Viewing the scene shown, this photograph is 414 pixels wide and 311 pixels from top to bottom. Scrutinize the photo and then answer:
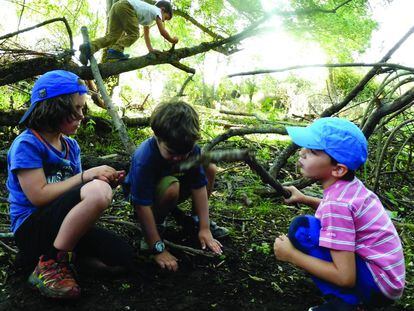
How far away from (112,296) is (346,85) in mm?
13200

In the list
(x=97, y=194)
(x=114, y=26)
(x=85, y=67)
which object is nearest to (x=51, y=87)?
(x=97, y=194)

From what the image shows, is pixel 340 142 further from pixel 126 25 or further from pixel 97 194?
pixel 126 25

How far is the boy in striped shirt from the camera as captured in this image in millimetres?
1521

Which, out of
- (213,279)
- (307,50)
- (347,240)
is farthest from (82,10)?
(347,240)

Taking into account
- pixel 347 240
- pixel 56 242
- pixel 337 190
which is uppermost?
pixel 337 190

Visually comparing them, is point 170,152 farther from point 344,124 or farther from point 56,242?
point 344,124

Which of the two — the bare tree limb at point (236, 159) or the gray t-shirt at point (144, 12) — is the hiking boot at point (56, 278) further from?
the gray t-shirt at point (144, 12)

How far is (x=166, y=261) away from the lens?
6.98ft

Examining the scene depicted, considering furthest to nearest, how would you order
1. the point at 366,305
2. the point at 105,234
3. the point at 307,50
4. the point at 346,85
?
the point at 346,85 → the point at 307,50 → the point at 105,234 → the point at 366,305

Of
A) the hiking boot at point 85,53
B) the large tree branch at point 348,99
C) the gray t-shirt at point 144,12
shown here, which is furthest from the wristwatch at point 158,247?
the gray t-shirt at point 144,12

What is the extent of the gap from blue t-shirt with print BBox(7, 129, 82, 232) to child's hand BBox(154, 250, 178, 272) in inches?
25.7

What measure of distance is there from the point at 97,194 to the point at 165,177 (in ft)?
1.78

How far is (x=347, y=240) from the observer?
4.92 feet

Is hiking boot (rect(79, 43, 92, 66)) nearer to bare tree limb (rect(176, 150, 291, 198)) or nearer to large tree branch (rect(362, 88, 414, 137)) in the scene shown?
bare tree limb (rect(176, 150, 291, 198))
